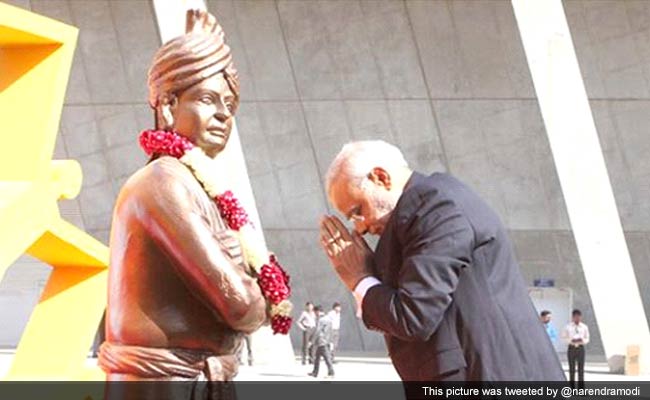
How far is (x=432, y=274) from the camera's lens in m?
3.53

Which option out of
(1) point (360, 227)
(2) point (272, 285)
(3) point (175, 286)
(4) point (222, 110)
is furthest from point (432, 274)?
(4) point (222, 110)

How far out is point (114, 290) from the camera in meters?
3.98

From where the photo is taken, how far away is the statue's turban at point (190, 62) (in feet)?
13.6

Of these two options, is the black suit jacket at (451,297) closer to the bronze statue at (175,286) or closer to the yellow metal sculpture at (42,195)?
the bronze statue at (175,286)

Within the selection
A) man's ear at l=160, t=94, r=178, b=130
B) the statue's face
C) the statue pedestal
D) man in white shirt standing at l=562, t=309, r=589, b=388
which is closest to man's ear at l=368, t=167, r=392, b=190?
the statue's face

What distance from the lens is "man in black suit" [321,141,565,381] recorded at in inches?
139

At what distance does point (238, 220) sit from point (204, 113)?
15.5 inches

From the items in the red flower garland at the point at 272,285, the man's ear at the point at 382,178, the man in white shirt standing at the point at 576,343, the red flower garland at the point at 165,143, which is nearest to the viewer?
the man's ear at the point at 382,178

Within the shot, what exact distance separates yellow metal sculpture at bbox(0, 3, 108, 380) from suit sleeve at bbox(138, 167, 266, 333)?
346cm

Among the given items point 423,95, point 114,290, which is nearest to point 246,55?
point 423,95

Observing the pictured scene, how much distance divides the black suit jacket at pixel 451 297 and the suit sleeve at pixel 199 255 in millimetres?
431

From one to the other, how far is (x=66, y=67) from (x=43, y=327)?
183 cm

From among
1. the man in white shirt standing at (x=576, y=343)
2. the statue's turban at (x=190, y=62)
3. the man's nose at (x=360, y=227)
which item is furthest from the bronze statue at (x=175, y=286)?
the man in white shirt standing at (x=576, y=343)

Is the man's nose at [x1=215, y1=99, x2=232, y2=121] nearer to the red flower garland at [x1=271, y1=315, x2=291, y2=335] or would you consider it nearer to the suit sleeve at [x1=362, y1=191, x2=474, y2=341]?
the red flower garland at [x1=271, y1=315, x2=291, y2=335]
